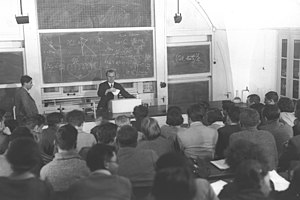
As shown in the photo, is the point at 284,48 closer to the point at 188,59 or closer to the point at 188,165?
the point at 188,59

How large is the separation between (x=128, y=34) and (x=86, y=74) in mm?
1042

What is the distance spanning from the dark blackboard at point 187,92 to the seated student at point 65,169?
203 inches

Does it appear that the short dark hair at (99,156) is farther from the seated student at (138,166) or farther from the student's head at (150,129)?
the student's head at (150,129)

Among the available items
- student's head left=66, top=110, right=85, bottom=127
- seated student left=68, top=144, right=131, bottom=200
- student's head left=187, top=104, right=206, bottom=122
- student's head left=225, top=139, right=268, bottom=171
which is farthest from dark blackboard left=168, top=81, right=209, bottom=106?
seated student left=68, top=144, right=131, bottom=200

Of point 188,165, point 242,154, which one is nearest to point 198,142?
point 242,154

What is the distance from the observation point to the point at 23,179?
2.37 metres

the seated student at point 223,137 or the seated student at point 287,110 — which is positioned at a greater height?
the seated student at point 287,110

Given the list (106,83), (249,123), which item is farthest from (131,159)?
(106,83)

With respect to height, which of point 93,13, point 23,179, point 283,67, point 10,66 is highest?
point 93,13

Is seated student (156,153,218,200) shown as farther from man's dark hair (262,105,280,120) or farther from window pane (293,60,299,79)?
window pane (293,60,299,79)

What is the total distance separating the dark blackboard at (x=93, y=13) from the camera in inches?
281

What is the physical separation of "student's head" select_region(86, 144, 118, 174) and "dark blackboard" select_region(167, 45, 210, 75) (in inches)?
219

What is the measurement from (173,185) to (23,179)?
91 cm

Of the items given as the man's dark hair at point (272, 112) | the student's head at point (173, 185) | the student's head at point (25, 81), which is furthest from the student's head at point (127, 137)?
the student's head at point (25, 81)
